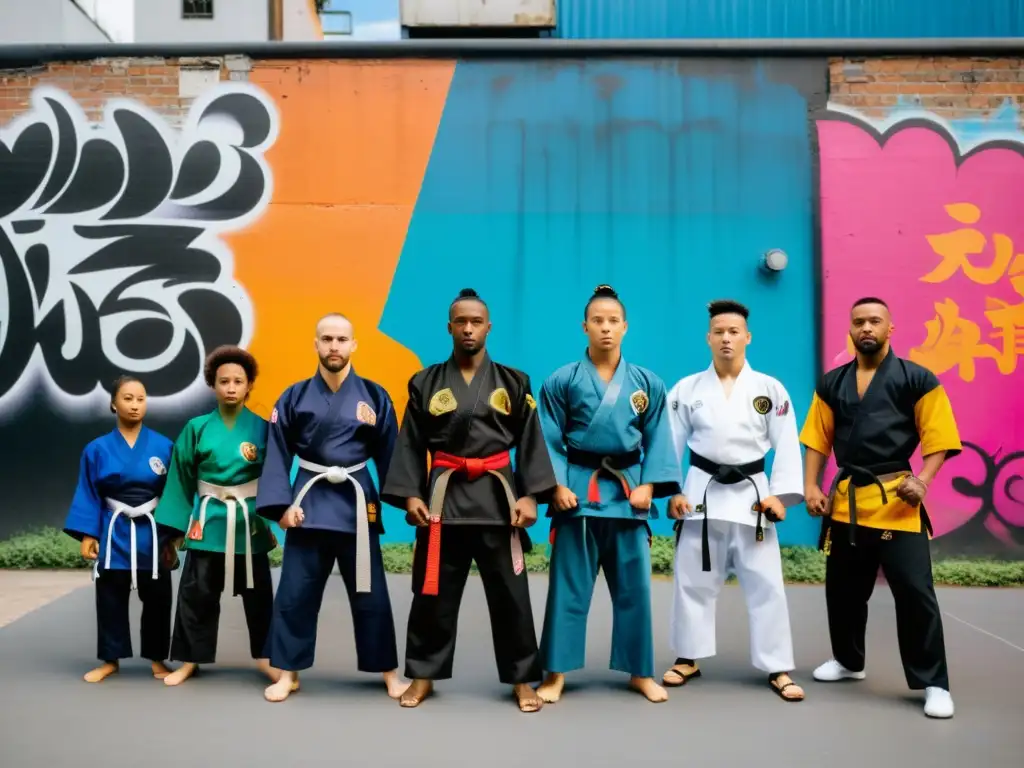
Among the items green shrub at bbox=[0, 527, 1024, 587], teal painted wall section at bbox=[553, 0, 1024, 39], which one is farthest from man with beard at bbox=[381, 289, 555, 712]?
teal painted wall section at bbox=[553, 0, 1024, 39]

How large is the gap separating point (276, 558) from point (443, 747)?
140 inches

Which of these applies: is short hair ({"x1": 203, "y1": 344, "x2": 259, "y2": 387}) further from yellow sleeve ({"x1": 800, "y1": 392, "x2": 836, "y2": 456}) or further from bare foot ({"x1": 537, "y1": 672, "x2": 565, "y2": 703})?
yellow sleeve ({"x1": 800, "y1": 392, "x2": 836, "y2": 456})

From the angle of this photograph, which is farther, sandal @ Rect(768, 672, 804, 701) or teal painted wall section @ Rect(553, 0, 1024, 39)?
teal painted wall section @ Rect(553, 0, 1024, 39)

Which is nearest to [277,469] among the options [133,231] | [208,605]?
[208,605]

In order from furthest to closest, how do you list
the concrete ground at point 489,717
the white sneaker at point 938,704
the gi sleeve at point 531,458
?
the gi sleeve at point 531,458
the white sneaker at point 938,704
the concrete ground at point 489,717

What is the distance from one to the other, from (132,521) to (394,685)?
1.39m

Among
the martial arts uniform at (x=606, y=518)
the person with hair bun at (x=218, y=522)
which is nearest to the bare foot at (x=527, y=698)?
Result: the martial arts uniform at (x=606, y=518)

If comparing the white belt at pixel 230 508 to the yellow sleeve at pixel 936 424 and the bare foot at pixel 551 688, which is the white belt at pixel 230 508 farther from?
the yellow sleeve at pixel 936 424

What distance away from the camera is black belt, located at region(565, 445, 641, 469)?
4.07 meters

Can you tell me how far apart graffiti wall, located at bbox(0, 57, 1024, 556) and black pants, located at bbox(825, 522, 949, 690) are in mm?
2795

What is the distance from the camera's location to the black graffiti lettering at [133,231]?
7.02 meters

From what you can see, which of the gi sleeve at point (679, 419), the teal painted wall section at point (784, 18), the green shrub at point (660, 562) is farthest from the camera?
the teal painted wall section at point (784, 18)

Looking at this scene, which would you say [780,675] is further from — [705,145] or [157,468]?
[705,145]

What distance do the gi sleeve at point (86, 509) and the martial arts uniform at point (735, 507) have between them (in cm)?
258
